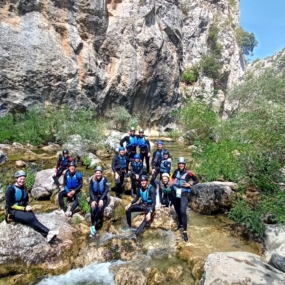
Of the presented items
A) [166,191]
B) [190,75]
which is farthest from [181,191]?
[190,75]

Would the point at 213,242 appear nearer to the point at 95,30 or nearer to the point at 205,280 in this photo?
the point at 205,280

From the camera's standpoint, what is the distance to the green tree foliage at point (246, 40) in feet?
184

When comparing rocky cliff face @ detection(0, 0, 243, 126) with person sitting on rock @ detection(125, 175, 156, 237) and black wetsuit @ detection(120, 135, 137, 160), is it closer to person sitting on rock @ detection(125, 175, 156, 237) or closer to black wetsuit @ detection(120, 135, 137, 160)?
black wetsuit @ detection(120, 135, 137, 160)

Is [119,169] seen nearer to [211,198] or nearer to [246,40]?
[211,198]

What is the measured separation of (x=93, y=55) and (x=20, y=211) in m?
21.1

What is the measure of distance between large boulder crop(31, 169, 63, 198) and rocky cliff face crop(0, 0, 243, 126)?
1199 cm

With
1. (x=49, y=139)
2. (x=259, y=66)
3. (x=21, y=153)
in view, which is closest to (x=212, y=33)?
(x=259, y=66)

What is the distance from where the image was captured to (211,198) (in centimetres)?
912

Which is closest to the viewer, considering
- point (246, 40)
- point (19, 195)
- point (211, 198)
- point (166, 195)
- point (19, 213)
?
point (19, 213)

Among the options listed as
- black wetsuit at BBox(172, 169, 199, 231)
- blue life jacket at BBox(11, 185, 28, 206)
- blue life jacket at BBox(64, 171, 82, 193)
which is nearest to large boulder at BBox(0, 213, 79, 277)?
blue life jacket at BBox(11, 185, 28, 206)

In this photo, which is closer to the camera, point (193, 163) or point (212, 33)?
point (193, 163)

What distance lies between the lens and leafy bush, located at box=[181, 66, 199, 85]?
45.1m

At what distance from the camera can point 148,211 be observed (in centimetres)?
775

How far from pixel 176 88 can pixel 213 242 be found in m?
30.1
